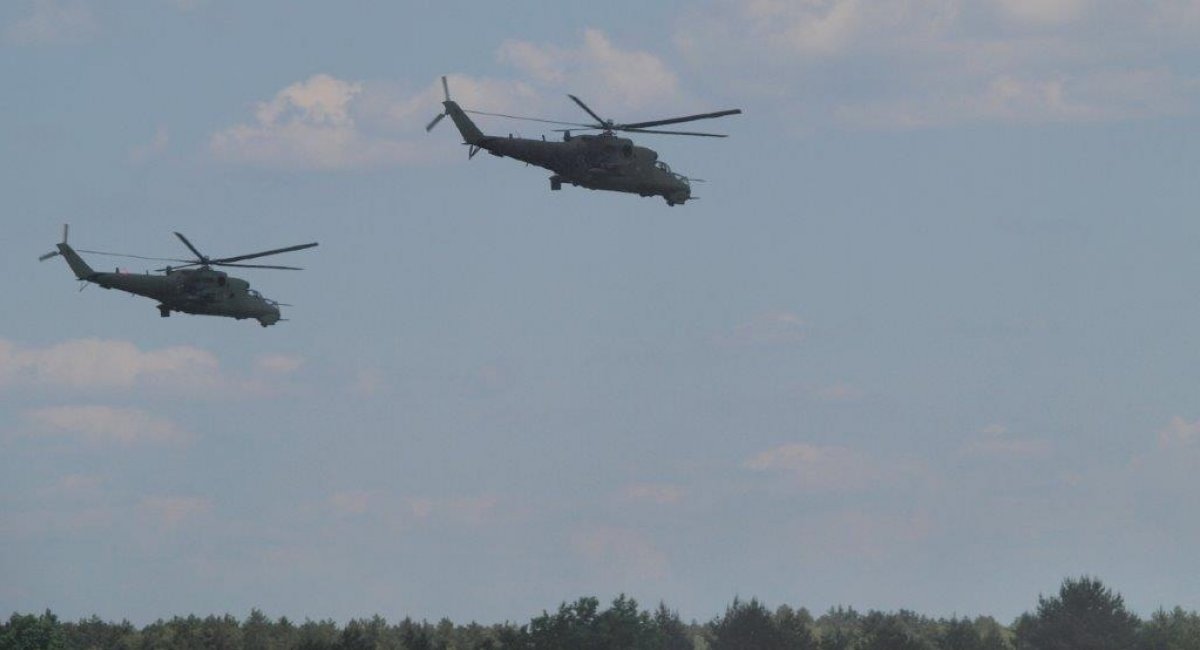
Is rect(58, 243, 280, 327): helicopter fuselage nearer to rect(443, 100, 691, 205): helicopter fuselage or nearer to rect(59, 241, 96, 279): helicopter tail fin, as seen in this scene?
rect(59, 241, 96, 279): helicopter tail fin

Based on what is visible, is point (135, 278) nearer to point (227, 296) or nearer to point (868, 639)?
point (227, 296)

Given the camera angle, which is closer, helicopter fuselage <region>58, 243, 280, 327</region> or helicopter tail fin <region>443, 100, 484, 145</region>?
helicopter tail fin <region>443, 100, 484, 145</region>

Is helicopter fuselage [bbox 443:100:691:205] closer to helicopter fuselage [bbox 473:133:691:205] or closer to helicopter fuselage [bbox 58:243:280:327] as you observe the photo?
helicopter fuselage [bbox 473:133:691:205]

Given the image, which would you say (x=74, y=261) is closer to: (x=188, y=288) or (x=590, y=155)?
(x=188, y=288)

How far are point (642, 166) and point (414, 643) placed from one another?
82.3 m

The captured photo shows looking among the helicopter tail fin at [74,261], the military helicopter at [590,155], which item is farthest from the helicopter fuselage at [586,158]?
the helicopter tail fin at [74,261]

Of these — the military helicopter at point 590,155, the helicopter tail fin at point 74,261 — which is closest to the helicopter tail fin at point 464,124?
the military helicopter at point 590,155

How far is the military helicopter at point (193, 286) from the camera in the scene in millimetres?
117500

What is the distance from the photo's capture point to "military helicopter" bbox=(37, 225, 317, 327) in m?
118

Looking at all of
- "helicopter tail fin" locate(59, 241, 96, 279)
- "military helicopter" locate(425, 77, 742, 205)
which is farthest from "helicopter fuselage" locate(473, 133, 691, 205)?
"helicopter tail fin" locate(59, 241, 96, 279)

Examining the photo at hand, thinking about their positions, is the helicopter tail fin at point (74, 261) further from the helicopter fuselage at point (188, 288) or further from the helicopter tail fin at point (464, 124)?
the helicopter tail fin at point (464, 124)

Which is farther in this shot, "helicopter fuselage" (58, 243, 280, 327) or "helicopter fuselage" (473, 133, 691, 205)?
"helicopter fuselage" (58, 243, 280, 327)

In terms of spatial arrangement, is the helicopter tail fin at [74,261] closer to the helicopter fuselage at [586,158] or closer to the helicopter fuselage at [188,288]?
the helicopter fuselage at [188,288]

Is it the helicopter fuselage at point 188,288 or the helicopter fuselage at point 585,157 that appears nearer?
the helicopter fuselage at point 585,157
